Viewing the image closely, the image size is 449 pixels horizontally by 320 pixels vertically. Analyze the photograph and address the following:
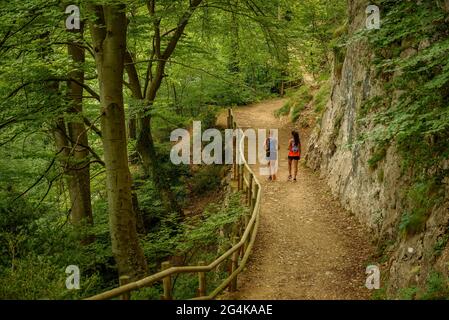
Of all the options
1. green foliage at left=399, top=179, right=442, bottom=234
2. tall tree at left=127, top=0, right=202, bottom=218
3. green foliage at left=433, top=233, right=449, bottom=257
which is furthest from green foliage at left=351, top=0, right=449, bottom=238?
tall tree at left=127, top=0, right=202, bottom=218

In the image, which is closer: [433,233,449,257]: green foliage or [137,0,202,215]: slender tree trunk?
[433,233,449,257]: green foliage

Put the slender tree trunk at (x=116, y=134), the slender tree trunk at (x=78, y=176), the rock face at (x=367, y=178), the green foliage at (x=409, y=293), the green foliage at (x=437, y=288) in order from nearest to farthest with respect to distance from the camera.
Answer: the green foliage at (x=437, y=288), the green foliage at (x=409, y=293), the rock face at (x=367, y=178), the slender tree trunk at (x=116, y=134), the slender tree trunk at (x=78, y=176)

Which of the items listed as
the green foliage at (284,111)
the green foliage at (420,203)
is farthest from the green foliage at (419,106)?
the green foliage at (284,111)

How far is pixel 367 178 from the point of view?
10633 mm

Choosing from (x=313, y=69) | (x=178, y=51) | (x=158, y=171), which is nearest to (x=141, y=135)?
(x=158, y=171)

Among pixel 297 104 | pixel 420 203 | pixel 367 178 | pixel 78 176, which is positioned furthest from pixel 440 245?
pixel 297 104

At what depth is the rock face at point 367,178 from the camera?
22.1 ft

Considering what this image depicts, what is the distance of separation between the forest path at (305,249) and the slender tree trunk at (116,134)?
8.19 feet

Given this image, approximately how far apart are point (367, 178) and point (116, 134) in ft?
20.8

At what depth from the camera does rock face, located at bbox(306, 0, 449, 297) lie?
6.75m

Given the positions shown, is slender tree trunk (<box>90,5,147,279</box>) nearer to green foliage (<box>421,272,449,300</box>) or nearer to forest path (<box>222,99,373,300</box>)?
forest path (<box>222,99,373,300</box>)

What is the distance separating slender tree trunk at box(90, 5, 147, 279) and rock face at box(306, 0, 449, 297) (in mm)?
4696

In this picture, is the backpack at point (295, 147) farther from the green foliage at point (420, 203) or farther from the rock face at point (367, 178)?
the green foliage at point (420, 203)

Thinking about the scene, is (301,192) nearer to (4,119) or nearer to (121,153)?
(121,153)
